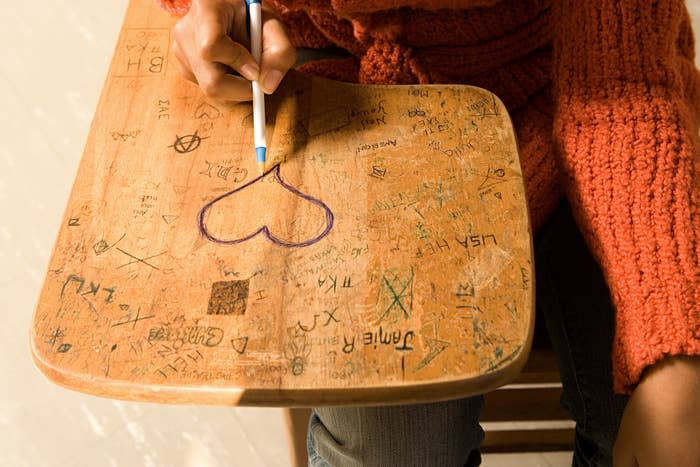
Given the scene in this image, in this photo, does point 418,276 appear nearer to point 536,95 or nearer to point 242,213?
point 242,213

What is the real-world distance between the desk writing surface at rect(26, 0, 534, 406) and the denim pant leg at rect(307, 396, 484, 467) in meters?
0.19

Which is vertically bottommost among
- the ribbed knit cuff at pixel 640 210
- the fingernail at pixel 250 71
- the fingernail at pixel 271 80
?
the ribbed knit cuff at pixel 640 210

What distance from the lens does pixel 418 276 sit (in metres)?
0.54

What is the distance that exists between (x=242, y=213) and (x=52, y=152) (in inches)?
40.0

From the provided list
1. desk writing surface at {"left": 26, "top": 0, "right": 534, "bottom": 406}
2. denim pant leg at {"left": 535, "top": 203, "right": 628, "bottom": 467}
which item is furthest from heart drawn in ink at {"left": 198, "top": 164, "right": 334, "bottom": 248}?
denim pant leg at {"left": 535, "top": 203, "right": 628, "bottom": 467}

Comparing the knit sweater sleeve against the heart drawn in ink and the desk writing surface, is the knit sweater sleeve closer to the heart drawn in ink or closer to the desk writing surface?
the desk writing surface

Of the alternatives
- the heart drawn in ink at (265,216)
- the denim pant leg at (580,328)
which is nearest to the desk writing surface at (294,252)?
the heart drawn in ink at (265,216)

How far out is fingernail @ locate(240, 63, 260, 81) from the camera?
0.63 m

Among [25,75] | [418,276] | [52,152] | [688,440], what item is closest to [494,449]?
[688,440]

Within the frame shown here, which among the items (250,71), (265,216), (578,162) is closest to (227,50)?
(250,71)

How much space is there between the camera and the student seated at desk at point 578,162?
598 mm

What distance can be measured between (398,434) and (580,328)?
203 millimetres

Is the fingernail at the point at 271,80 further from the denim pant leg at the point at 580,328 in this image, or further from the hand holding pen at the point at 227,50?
the denim pant leg at the point at 580,328

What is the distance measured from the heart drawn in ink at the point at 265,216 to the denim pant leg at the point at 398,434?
0.63 feet
